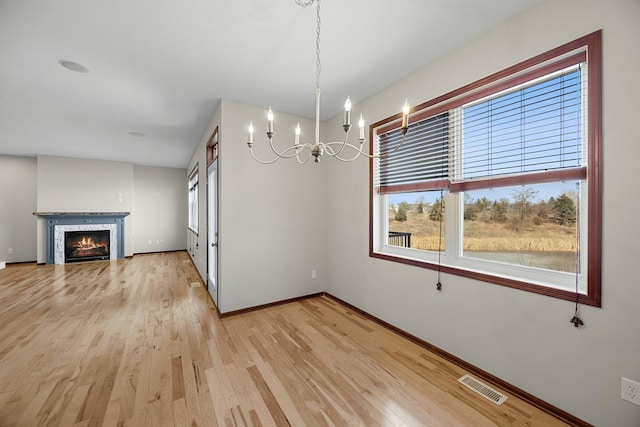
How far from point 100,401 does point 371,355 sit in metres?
2.06

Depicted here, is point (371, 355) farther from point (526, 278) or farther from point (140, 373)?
point (140, 373)

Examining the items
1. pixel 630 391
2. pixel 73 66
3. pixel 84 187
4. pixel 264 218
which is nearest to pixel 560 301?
pixel 630 391

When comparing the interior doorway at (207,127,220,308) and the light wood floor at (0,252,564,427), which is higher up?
the interior doorway at (207,127,220,308)

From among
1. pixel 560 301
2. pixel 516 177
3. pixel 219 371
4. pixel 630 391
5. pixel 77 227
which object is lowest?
pixel 219 371

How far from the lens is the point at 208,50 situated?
83.7 inches

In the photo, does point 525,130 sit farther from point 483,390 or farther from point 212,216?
point 212,216

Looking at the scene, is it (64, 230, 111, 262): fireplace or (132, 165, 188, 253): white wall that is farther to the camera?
(132, 165, 188, 253): white wall

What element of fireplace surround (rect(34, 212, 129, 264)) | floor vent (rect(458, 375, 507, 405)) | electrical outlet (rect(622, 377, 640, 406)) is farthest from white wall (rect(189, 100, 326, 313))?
fireplace surround (rect(34, 212, 129, 264))

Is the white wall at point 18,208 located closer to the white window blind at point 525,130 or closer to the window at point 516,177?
the window at point 516,177

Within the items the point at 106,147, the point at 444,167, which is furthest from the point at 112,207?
the point at 444,167

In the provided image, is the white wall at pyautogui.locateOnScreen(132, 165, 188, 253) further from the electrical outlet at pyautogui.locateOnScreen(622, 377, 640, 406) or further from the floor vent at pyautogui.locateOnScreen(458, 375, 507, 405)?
the electrical outlet at pyautogui.locateOnScreen(622, 377, 640, 406)

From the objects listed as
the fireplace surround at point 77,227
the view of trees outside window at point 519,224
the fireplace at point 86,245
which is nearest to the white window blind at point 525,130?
the view of trees outside window at point 519,224

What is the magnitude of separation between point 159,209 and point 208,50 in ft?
22.6

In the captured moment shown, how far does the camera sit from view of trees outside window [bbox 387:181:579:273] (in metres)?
1.65
